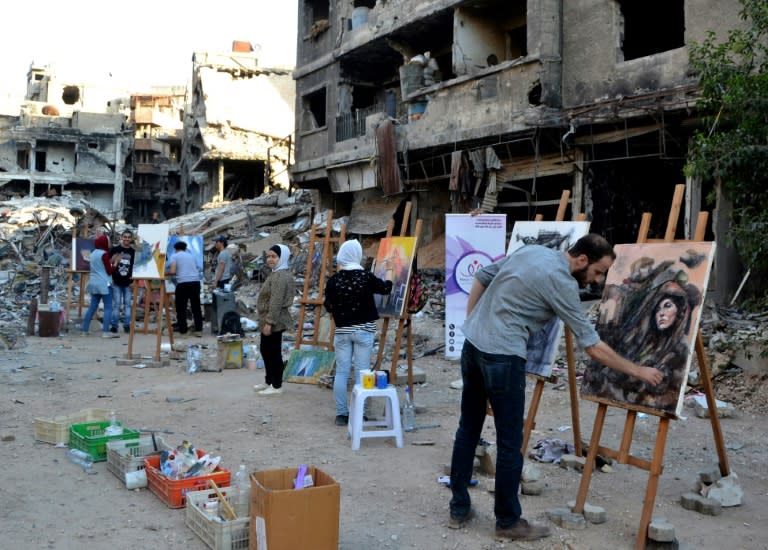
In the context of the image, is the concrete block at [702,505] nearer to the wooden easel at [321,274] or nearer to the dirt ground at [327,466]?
the dirt ground at [327,466]

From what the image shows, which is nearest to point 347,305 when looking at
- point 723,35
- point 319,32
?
point 723,35

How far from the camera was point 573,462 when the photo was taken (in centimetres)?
556

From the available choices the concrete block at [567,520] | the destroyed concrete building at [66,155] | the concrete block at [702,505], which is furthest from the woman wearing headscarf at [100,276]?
the destroyed concrete building at [66,155]

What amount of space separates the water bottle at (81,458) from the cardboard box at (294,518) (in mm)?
2370

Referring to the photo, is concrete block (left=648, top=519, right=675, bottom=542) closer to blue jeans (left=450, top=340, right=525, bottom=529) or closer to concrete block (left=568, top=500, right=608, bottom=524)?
concrete block (left=568, top=500, right=608, bottom=524)

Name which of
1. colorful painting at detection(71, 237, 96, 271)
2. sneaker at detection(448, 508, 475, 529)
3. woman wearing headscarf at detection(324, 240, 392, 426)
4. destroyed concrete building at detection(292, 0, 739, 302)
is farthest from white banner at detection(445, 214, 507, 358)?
colorful painting at detection(71, 237, 96, 271)

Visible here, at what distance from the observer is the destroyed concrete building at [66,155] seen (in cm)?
4409

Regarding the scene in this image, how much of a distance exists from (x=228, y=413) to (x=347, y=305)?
1.78m

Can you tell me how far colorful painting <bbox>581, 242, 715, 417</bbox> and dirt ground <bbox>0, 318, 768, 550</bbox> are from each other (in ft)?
2.65

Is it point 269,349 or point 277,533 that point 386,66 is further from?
point 277,533

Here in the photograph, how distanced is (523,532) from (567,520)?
1.23 feet

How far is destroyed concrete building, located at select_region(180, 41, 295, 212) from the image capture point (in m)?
36.9

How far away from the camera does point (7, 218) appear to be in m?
29.8

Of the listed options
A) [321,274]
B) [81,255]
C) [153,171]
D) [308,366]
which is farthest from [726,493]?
[153,171]
